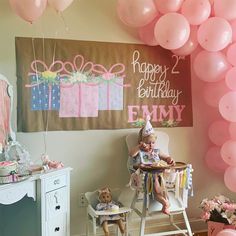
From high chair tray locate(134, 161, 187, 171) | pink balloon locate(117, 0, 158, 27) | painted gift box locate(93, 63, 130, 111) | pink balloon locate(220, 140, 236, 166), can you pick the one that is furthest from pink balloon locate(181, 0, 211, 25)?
high chair tray locate(134, 161, 187, 171)

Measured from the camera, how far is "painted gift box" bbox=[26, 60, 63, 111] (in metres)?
2.77

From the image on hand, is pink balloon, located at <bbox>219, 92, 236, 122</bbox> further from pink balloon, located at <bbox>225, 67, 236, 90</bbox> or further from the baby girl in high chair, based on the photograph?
the baby girl in high chair

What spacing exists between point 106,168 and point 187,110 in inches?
35.7

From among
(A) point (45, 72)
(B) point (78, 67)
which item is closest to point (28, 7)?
(A) point (45, 72)

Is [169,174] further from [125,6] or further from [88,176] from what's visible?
[125,6]

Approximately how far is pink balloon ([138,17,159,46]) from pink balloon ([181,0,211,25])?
9.8 inches

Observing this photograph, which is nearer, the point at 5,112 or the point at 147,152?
the point at 5,112

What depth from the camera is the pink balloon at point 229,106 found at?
278 cm

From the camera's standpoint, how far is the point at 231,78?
2795mm

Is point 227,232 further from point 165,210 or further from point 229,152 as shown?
point 229,152

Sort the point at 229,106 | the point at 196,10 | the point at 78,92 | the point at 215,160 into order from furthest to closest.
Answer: the point at 215,160 < the point at 78,92 < the point at 229,106 < the point at 196,10

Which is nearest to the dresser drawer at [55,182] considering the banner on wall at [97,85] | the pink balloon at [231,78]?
the banner on wall at [97,85]

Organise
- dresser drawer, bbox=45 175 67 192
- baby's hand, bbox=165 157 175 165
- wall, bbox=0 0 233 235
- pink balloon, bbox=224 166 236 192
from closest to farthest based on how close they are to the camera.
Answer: dresser drawer, bbox=45 175 67 192 → wall, bbox=0 0 233 235 → baby's hand, bbox=165 157 175 165 → pink balloon, bbox=224 166 236 192

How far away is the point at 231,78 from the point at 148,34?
2.46 ft
